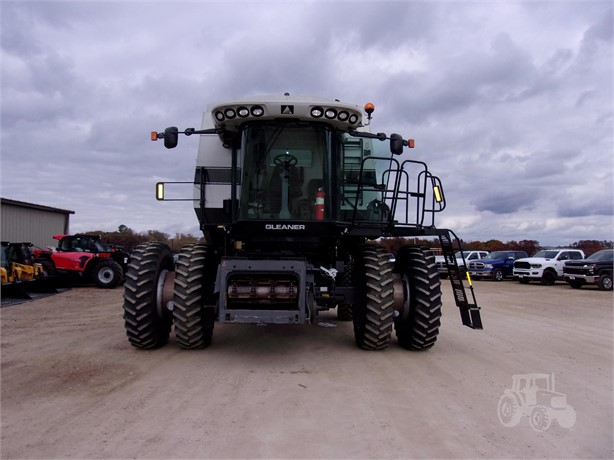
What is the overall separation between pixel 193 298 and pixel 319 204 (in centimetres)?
211

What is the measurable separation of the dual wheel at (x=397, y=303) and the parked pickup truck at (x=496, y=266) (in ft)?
72.5

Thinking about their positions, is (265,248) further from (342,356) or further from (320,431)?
(320,431)

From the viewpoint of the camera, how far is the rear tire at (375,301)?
22.1 ft

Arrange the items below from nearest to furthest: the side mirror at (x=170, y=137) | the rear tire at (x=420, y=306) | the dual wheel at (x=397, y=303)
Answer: the dual wheel at (x=397, y=303)
the rear tire at (x=420, y=306)
the side mirror at (x=170, y=137)

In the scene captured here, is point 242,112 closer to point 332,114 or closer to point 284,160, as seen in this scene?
point 284,160

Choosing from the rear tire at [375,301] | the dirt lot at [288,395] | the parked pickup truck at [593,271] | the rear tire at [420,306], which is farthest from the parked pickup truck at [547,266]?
the rear tire at [375,301]

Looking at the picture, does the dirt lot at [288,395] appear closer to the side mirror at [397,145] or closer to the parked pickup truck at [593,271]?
the side mirror at [397,145]

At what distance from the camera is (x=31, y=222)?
96.0 feet

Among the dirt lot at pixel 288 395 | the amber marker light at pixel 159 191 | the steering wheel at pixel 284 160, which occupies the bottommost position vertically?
the dirt lot at pixel 288 395

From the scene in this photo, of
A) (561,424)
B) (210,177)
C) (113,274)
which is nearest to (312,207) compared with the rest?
(210,177)

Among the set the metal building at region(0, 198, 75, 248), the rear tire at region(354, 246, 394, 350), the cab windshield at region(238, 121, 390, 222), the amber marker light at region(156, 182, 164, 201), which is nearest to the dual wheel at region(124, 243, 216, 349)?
the amber marker light at region(156, 182, 164, 201)

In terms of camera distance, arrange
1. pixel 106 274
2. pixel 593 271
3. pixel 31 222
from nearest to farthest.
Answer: pixel 106 274, pixel 593 271, pixel 31 222

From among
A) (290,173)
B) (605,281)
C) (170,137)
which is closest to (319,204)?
(290,173)

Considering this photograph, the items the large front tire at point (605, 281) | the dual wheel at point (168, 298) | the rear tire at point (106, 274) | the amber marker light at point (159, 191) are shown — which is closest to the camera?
the dual wheel at point (168, 298)
